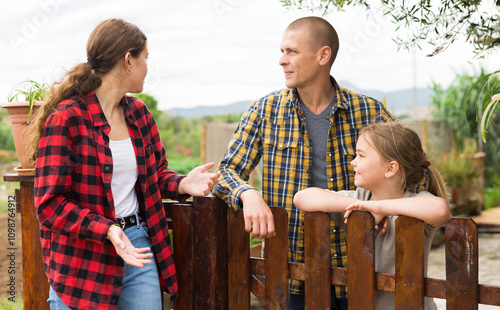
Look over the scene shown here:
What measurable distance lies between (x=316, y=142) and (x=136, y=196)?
87cm

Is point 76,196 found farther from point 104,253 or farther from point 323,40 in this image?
point 323,40

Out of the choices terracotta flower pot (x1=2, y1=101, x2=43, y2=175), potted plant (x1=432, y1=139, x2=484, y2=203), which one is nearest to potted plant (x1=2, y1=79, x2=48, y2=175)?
terracotta flower pot (x1=2, y1=101, x2=43, y2=175)

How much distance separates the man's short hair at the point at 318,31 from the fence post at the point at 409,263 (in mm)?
996

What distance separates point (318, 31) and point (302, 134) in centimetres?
51

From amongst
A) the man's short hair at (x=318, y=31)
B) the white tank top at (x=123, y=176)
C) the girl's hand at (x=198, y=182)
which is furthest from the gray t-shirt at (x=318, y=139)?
the white tank top at (x=123, y=176)

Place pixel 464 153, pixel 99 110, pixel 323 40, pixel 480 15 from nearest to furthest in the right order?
pixel 99 110
pixel 480 15
pixel 323 40
pixel 464 153

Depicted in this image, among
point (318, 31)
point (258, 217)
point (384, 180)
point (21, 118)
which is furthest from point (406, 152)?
point (21, 118)

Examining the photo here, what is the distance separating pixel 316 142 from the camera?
2.44m

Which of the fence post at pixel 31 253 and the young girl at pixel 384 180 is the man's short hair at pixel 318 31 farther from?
the fence post at pixel 31 253

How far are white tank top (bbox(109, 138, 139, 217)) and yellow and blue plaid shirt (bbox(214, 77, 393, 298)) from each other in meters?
0.45

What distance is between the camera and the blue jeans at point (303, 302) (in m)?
2.32

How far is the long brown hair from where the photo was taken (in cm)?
193

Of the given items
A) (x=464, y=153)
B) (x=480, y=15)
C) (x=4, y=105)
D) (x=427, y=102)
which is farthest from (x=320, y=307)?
(x=427, y=102)

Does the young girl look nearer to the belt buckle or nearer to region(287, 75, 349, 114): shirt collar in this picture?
region(287, 75, 349, 114): shirt collar
